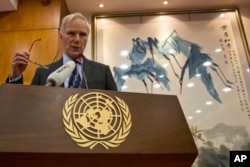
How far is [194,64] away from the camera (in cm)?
263

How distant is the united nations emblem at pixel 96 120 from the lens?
1.83 ft

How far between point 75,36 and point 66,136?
1.86 ft

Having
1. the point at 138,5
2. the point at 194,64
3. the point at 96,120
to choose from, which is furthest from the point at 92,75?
the point at 138,5

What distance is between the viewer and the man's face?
1.01 m

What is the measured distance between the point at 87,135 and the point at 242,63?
2.44 metres

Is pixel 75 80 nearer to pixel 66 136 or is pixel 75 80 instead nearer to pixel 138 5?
pixel 66 136

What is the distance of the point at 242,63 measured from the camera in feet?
8.64

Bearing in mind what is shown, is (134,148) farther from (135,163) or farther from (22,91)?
Result: (22,91)

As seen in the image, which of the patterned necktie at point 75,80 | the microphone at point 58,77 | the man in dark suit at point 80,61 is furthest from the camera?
the man in dark suit at point 80,61

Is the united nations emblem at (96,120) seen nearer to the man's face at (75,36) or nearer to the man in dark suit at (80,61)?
the man in dark suit at (80,61)

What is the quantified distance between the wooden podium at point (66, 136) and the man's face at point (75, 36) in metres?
0.42

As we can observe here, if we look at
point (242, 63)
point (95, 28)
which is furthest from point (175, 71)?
point (95, 28)

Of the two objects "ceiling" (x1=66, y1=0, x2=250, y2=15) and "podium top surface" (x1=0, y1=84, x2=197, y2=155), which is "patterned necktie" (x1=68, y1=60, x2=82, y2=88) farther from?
"ceiling" (x1=66, y1=0, x2=250, y2=15)

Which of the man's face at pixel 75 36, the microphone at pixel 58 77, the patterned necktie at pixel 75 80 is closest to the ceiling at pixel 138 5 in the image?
the man's face at pixel 75 36
